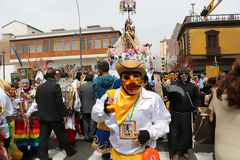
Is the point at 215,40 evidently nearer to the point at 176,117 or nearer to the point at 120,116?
the point at 176,117

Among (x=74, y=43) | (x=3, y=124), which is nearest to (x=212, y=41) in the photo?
(x=74, y=43)

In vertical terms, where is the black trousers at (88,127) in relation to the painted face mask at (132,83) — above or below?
below

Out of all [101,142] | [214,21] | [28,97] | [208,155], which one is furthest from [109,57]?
[214,21]

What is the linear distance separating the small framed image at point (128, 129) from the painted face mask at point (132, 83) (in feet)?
1.07

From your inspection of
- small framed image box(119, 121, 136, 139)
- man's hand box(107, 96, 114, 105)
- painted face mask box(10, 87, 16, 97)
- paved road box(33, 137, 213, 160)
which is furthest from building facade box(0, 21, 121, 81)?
small framed image box(119, 121, 136, 139)

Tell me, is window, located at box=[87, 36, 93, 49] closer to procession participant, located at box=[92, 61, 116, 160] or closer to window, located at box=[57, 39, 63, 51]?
window, located at box=[57, 39, 63, 51]

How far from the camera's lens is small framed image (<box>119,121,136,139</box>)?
2113mm

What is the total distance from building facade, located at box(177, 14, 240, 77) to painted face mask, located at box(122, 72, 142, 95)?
2419cm

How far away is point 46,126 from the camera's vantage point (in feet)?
13.5

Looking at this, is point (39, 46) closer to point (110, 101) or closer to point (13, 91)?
point (13, 91)

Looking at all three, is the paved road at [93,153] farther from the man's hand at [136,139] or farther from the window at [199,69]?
the window at [199,69]

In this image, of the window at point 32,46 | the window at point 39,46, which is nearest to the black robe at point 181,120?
the window at point 39,46

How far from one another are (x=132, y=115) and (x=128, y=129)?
15 cm

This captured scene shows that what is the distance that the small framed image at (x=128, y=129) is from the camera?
2113 mm
